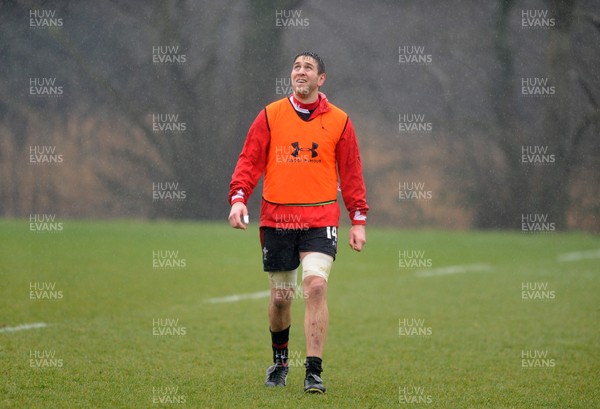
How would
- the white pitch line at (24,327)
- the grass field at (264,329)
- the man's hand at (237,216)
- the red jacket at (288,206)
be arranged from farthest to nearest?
1. the white pitch line at (24,327)
2. the red jacket at (288,206)
3. the grass field at (264,329)
4. the man's hand at (237,216)

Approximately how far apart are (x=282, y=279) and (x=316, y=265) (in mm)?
273

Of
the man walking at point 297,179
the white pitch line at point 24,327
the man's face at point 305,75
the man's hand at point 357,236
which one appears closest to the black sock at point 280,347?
the man walking at point 297,179

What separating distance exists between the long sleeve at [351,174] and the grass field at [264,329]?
1.13 meters

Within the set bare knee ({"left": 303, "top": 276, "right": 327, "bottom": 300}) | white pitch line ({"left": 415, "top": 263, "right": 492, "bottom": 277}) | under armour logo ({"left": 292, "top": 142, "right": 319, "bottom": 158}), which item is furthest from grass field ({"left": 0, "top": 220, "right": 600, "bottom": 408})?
under armour logo ({"left": 292, "top": 142, "right": 319, "bottom": 158})

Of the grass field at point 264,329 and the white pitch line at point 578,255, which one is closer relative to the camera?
the grass field at point 264,329

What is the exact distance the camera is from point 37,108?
19.9 metres

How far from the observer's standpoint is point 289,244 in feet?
19.1

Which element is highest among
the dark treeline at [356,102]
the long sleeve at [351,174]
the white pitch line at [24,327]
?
the dark treeline at [356,102]

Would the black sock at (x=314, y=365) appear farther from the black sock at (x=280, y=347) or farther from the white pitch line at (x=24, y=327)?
the white pitch line at (x=24, y=327)

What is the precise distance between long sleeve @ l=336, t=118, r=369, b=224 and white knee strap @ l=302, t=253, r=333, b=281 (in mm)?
372

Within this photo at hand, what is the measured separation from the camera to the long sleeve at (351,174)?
19.5 ft

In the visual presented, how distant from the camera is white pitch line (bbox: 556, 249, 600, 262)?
51.4 ft

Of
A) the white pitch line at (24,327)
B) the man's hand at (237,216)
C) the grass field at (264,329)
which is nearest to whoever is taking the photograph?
the man's hand at (237,216)

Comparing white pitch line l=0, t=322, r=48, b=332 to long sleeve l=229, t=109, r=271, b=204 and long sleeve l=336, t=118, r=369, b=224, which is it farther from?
long sleeve l=336, t=118, r=369, b=224
